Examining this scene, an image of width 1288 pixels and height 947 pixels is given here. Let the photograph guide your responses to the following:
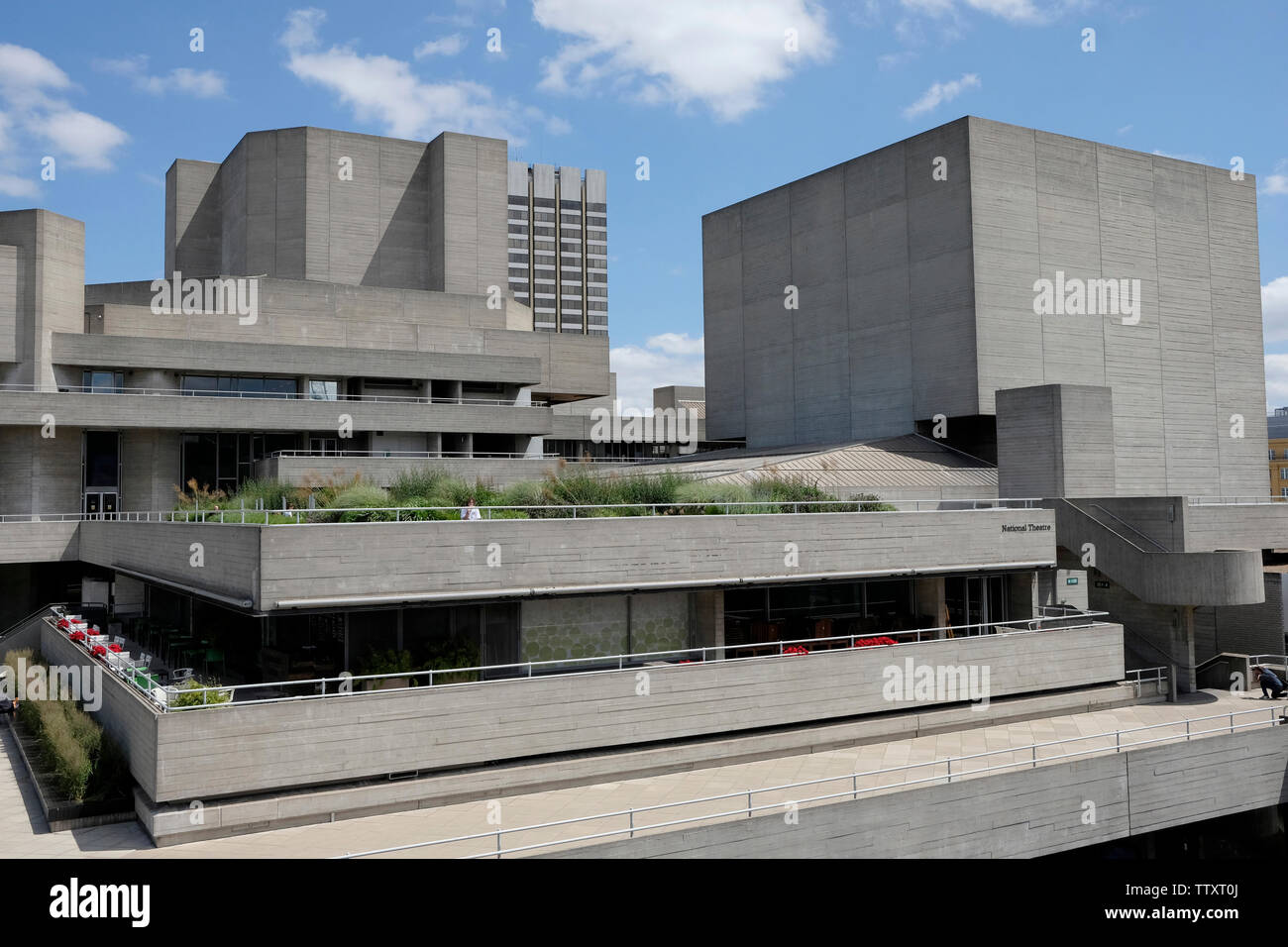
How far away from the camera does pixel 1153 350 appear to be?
46.2 meters

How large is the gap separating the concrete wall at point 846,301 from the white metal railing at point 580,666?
63.8 ft

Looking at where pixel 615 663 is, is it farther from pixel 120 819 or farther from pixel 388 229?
pixel 388 229

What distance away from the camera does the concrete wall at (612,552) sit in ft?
58.2

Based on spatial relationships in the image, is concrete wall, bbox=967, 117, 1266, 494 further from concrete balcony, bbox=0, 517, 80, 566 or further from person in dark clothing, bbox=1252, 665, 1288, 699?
concrete balcony, bbox=0, 517, 80, 566

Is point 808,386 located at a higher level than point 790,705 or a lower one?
higher

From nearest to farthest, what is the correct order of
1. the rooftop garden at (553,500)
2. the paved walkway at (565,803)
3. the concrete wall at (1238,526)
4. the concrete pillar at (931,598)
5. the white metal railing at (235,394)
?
the paved walkway at (565,803) → the rooftop garden at (553,500) → the concrete pillar at (931,598) → the concrete wall at (1238,526) → the white metal railing at (235,394)

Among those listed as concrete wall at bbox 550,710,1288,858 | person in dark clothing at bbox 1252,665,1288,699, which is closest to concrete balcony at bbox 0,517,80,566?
concrete wall at bbox 550,710,1288,858

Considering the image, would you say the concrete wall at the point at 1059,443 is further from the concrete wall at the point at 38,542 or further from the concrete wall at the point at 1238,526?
the concrete wall at the point at 38,542

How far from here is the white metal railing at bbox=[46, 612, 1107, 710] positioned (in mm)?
17266

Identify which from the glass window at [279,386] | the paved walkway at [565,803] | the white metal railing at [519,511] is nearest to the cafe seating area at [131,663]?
the paved walkway at [565,803]

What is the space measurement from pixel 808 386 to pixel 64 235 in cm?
3265

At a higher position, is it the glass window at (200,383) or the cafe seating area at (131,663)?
the glass window at (200,383)

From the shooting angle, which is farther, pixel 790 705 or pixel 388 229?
pixel 388 229

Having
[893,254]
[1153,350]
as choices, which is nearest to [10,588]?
[893,254]
